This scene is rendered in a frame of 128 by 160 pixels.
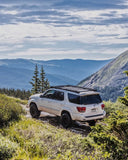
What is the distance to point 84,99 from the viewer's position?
11.4 meters

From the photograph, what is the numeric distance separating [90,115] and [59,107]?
5.96 ft

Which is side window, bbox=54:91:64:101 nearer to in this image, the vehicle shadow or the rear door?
the rear door

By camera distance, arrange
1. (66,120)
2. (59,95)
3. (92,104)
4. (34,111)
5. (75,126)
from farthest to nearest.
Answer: (34,111) → (75,126) → (59,95) → (66,120) → (92,104)

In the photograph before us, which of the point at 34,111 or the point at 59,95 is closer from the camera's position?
the point at 59,95

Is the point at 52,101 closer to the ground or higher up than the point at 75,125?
higher up

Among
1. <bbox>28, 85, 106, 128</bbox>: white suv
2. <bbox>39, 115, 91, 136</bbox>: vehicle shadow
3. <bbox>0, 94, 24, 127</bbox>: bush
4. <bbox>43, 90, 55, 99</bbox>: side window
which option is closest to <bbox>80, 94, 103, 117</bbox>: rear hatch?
<bbox>28, 85, 106, 128</bbox>: white suv

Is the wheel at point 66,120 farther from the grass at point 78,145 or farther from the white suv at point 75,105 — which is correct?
the grass at point 78,145

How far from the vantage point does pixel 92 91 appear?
12023 millimetres

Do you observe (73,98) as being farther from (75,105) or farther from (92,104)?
(92,104)

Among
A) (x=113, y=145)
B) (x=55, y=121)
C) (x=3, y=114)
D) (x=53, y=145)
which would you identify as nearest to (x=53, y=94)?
(x=55, y=121)

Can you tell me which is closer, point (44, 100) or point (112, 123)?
Result: point (112, 123)

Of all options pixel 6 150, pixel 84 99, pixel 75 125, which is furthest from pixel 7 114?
pixel 6 150

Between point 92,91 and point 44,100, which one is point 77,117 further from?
point 44,100

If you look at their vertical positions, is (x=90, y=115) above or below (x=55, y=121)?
above
